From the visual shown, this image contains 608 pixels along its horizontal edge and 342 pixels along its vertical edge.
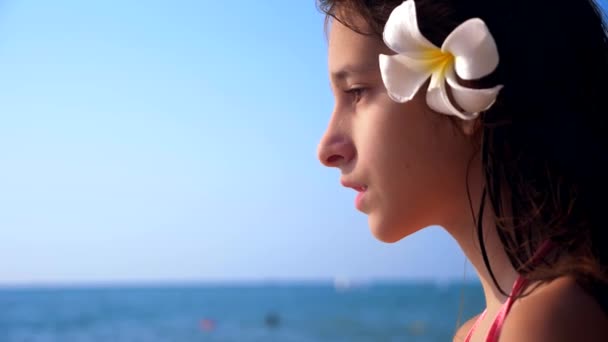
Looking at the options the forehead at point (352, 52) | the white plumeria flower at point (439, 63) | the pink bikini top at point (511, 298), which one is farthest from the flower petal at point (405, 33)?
the pink bikini top at point (511, 298)

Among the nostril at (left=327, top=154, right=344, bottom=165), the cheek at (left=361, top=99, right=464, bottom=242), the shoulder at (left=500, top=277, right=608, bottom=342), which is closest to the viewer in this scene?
the shoulder at (left=500, top=277, right=608, bottom=342)

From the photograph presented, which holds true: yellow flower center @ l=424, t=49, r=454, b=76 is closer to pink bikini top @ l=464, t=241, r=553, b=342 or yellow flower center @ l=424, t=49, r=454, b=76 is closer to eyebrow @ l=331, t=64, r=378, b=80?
eyebrow @ l=331, t=64, r=378, b=80

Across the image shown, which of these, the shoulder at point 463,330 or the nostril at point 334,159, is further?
the shoulder at point 463,330

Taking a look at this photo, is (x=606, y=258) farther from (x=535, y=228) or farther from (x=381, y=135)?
(x=381, y=135)

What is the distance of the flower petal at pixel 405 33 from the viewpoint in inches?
51.8

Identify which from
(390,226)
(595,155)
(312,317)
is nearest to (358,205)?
(390,226)

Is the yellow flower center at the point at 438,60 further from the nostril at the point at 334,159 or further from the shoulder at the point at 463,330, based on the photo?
the shoulder at the point at 463,330

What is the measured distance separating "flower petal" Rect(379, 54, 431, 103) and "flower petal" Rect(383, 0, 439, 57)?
18 millimetres

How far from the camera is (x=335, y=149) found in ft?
4.96

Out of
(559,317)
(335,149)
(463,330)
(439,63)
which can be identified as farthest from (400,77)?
(463,330)

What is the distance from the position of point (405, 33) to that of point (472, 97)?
0.52 ft

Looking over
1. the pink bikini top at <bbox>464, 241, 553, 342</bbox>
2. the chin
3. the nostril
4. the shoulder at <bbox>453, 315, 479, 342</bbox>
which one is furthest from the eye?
the shoulder at <bbox>453, 315, 479, 342</bbox>

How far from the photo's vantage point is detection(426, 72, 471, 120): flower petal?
1.32 metres

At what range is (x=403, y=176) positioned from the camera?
142cm
